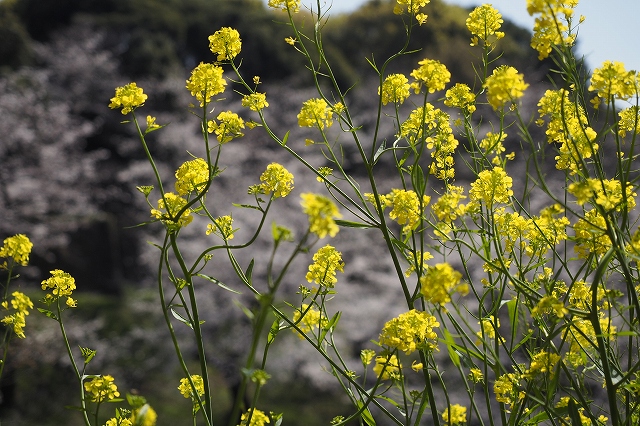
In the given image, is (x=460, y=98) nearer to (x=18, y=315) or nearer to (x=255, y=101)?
(x=255, y=101)

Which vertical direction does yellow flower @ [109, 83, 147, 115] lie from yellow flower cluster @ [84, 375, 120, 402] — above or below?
above

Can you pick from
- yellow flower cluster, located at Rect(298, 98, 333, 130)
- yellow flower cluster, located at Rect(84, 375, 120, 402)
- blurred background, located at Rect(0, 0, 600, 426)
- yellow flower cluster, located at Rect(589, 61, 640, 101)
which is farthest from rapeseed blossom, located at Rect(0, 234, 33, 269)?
blurred background, located at Rect(0, 0, 600, 426)

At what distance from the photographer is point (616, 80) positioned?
1.35 m

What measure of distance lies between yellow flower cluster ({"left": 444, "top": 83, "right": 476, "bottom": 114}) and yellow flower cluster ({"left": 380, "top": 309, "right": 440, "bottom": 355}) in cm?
70

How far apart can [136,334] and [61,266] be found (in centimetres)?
263

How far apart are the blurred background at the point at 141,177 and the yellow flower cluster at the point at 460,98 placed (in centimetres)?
514

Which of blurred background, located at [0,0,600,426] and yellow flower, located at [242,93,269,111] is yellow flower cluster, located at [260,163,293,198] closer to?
yellow flower, located at [242,93,269,111]

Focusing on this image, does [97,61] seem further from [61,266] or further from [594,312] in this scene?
[594,312]

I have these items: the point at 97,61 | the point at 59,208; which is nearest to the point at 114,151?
the point at 97,61

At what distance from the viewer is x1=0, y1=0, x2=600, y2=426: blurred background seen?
32.1ft

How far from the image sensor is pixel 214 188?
40.7 ft

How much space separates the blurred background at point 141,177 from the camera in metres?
9.79

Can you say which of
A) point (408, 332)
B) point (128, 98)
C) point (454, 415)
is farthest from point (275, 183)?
point (454, 415)

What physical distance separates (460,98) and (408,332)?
2.64ft
